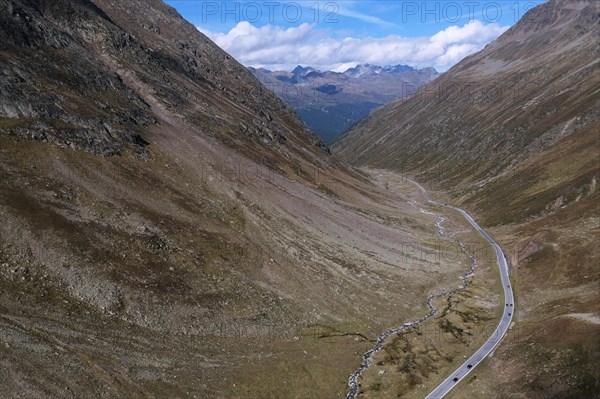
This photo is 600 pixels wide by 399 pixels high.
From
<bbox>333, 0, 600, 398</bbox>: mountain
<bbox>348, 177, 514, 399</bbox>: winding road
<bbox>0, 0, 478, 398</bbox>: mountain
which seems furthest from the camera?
<bbox>348, 177, 514, 399</bbox>: winding road

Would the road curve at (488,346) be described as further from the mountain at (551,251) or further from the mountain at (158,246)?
the mountain at (158,246)

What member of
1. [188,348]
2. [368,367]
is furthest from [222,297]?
[368,367]

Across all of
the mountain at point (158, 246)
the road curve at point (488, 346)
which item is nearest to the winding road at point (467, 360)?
the road curve at point (488, 346)

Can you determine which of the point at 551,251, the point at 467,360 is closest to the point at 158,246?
the point at 467,360

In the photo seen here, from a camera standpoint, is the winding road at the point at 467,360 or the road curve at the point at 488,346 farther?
the road curve at the point at 488,346

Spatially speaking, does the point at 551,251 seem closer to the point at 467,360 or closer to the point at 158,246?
the point at 467,360

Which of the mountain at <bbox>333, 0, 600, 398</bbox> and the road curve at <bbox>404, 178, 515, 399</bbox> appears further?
the road curve at <bbox>404, 178, 515, 399</bbox>

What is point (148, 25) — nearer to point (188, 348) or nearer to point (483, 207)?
point (483, 207)

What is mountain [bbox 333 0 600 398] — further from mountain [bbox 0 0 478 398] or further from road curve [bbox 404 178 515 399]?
mountain [bbox 0 0 478 398]

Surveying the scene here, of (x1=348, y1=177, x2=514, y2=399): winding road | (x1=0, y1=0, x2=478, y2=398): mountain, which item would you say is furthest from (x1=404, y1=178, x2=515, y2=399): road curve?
(x1=0, y1=0, x2=478, y2=398): mountain
